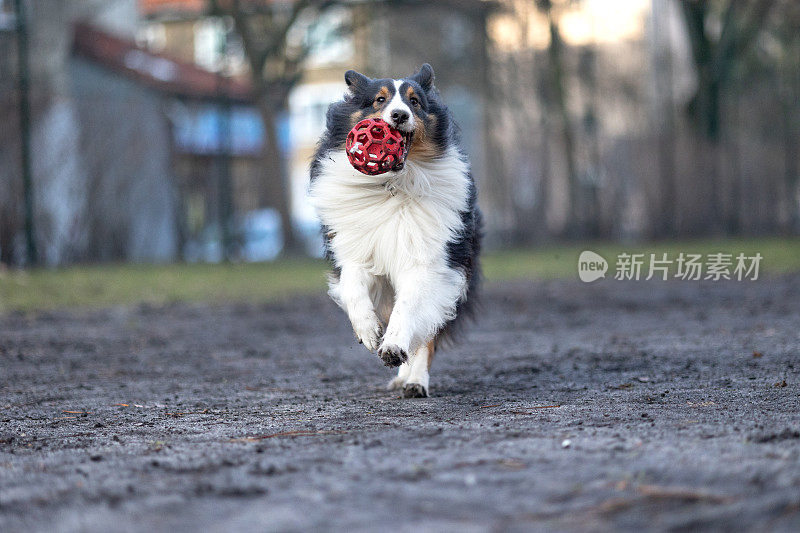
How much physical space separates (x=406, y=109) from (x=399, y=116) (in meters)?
0.07

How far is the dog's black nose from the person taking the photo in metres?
5.11

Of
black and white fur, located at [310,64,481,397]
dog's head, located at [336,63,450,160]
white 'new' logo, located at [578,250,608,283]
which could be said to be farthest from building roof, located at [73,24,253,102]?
black and white fur, located at [310,64,481,397]

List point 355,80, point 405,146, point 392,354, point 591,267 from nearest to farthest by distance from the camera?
point 392,354
point 405,146
point 355,80
point 591,267

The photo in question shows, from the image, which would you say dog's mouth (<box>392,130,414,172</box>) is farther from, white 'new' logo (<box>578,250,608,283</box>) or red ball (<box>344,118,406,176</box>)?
white 'new' logo (<box>578,250,608,283</box>)

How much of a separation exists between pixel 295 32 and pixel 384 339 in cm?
2013

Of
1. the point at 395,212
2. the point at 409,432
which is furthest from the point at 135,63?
the point at 409,432

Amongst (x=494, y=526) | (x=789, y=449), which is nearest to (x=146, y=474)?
(x=494, y=526)

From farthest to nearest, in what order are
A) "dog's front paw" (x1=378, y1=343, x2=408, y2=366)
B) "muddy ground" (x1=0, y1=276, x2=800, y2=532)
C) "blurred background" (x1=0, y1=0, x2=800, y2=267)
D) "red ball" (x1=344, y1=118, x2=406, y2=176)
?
"blurred background" (x1=0, y1=0, x2=800, y2=267), "red ball" (x1=344, y1=118, x2=406, y2=176), "dog's front paw" (x1=378, y1=343, x2=408, y2=366), "muddy ground" (x1=0, y1=276, x2=800, y2=532)

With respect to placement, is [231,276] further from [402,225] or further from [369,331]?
[369,331]

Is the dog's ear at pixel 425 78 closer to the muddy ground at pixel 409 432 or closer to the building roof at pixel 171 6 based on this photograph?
the muddy ground at pixel 409 432

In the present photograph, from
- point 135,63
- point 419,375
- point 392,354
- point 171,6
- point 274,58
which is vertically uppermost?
point 171,6

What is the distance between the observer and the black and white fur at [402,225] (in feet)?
16.8

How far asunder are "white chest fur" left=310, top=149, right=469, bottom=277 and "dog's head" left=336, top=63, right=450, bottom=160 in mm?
102

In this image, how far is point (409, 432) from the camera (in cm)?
397
